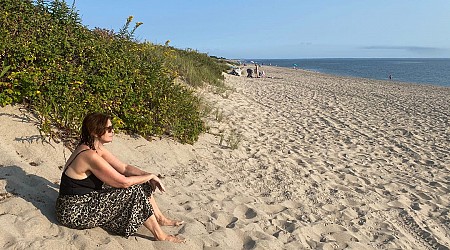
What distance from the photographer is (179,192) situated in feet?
16.7

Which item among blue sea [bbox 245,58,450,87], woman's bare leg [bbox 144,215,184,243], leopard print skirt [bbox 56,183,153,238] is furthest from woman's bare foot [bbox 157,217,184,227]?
blue sea [bbox 245,58,450,87]

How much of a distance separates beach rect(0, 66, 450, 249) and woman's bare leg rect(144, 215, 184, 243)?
6 cm

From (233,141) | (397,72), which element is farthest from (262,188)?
(397,72)

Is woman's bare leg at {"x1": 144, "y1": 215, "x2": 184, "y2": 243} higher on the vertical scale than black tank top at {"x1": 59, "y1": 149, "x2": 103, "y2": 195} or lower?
lower

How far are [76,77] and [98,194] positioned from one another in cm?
223

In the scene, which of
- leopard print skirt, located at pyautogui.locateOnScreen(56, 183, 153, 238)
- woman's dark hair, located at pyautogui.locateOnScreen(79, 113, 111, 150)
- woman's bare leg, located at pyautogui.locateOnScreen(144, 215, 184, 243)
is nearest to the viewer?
leopard print skirt, located at pyautogui.locateOnScreen(56, 183, 153, 238)

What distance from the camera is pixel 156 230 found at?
3734 millimetres

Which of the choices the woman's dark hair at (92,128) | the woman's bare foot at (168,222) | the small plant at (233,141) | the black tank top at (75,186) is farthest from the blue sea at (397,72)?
the black tank top at (75,186)

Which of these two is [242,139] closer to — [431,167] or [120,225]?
[431,167]

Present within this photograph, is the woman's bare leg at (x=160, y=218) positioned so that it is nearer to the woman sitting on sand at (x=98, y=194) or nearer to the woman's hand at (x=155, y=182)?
the woman's hand at (x=155, y=182)

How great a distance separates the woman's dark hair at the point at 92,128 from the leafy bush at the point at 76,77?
1437mm

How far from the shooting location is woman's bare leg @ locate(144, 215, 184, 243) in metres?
3.72

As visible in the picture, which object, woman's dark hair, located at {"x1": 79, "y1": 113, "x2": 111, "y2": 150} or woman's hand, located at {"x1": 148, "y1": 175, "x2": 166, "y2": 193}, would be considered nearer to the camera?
woman's dark hair, located at {"x1": 79, "y1": 113, "x2": 111, "y2": 150}

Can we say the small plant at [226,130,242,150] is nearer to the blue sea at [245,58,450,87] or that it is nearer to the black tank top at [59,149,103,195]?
the black tank top at [59,149,103,195]
